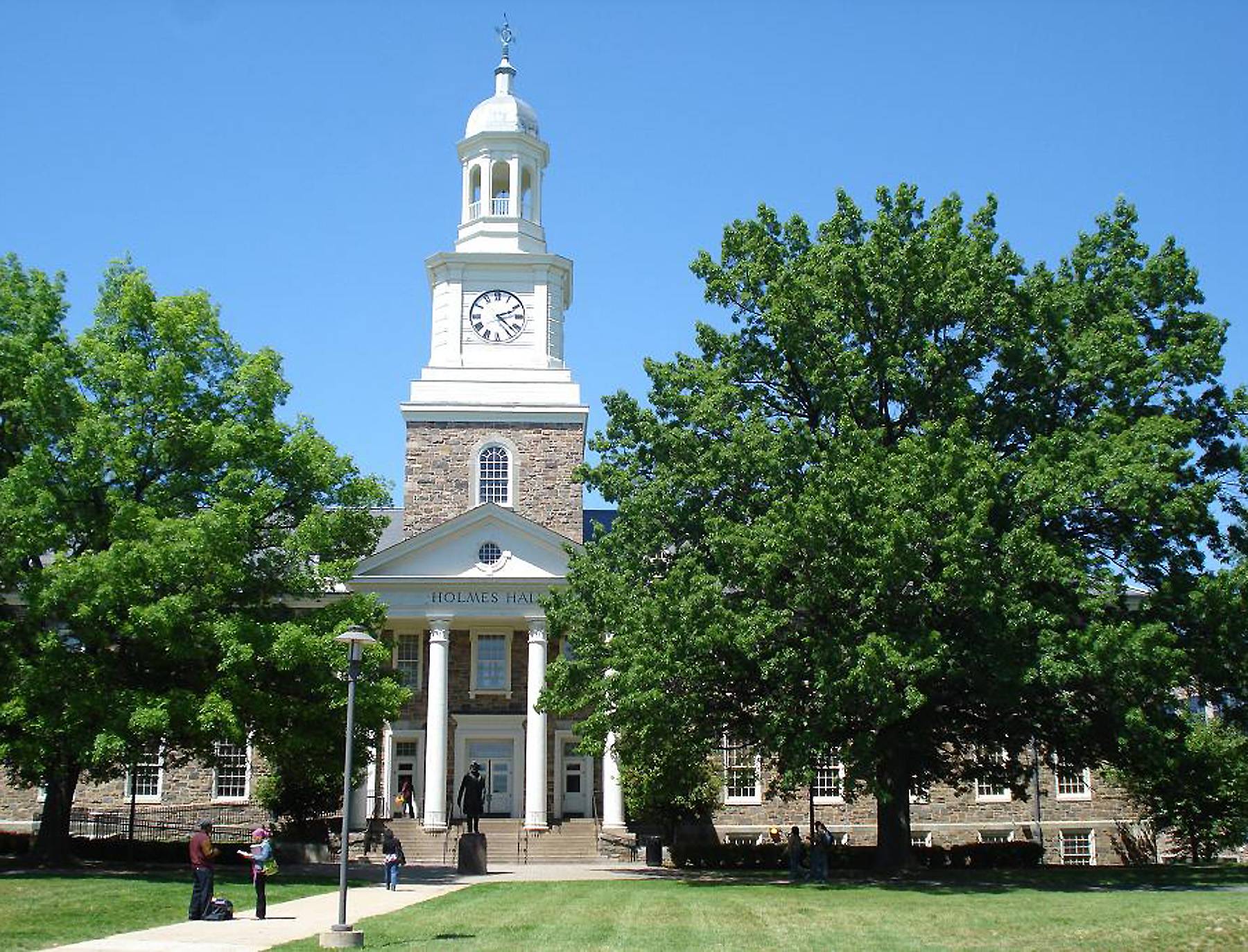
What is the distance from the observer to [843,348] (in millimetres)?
26844

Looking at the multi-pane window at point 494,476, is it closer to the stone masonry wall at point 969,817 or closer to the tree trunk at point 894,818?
the stone masonry wall at point 969,817

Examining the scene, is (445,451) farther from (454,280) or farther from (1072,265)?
(1072,265)

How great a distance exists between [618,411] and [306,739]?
9318mm

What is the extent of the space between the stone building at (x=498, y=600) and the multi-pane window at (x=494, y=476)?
0.05 metres

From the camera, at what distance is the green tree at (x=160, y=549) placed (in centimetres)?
2494

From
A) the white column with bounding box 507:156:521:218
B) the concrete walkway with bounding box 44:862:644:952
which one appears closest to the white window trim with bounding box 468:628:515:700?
the concrete walkway with bounding box 44:862:644:952

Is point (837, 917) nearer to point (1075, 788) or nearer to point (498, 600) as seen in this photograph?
point (498, 600)

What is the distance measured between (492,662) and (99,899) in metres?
20.5

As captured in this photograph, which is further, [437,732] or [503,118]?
[503,118]

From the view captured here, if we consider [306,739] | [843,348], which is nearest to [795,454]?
[843,348]

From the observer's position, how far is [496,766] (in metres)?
40.0

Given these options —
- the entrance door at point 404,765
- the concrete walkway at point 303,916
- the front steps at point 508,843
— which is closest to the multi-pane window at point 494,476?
the entrance door at point 404,765

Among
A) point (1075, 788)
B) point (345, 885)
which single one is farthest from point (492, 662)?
point (345, 885)

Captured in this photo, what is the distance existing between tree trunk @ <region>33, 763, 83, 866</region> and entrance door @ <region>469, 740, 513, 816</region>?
13999mm
